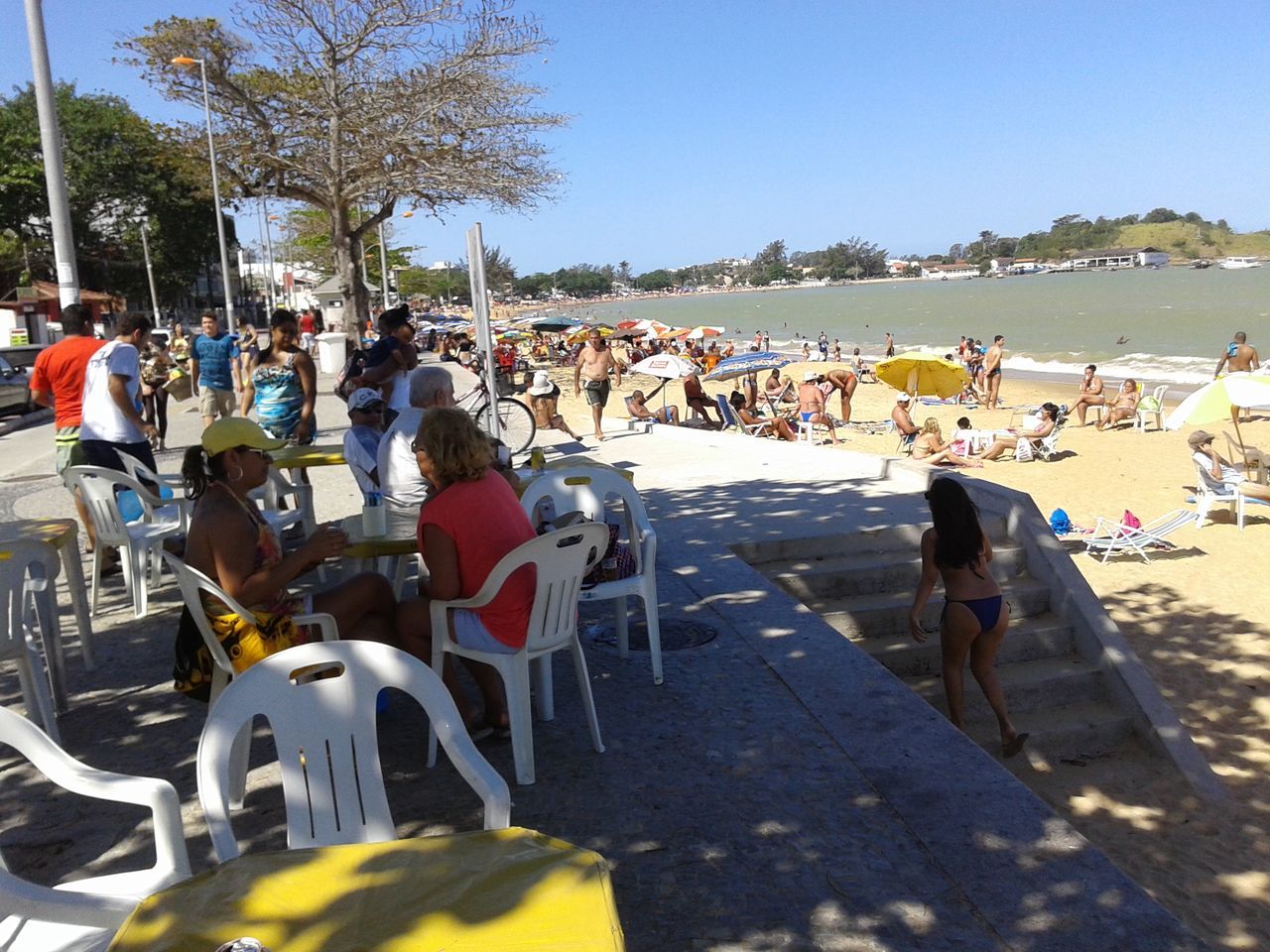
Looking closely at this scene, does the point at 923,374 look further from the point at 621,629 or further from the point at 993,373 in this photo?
the point at 621,629

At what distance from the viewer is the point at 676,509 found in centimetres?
838

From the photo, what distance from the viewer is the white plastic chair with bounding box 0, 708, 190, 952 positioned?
222 centimetres

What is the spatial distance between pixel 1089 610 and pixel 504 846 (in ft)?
16.9

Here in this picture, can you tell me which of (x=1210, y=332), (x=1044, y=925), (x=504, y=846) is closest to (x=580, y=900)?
(x=504, y=846)

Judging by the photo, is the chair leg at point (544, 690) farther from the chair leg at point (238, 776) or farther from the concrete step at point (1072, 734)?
the concrete step at point (1072, 734)

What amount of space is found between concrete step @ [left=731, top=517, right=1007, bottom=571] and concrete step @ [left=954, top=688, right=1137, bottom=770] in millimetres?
1528

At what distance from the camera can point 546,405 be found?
48.3 feet

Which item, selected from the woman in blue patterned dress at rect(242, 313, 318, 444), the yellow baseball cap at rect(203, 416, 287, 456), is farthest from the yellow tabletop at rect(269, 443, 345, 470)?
the yellow baseball cap at rect(203, 416, 287, 456)

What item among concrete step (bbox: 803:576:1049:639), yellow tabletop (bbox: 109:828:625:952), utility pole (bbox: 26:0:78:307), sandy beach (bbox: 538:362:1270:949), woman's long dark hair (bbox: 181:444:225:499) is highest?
utility pole (bbox: 26:0:78:307)

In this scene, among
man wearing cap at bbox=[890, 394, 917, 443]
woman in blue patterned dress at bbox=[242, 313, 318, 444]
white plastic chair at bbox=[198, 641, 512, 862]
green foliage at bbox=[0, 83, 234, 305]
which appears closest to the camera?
white plastic chair at bbox=[198, 641, 512, 862]

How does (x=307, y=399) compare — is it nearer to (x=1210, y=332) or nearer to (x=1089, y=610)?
(x=1089, y=610)

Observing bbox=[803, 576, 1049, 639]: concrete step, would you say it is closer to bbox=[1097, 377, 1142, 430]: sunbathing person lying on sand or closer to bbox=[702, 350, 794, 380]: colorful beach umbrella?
bbox=[1097, 377, 1142, 430]: sunbathing person lying on sand

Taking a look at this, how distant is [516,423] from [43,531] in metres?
9.55

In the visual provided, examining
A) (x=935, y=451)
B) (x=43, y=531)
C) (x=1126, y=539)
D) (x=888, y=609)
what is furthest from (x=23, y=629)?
(x=935, y=451)
